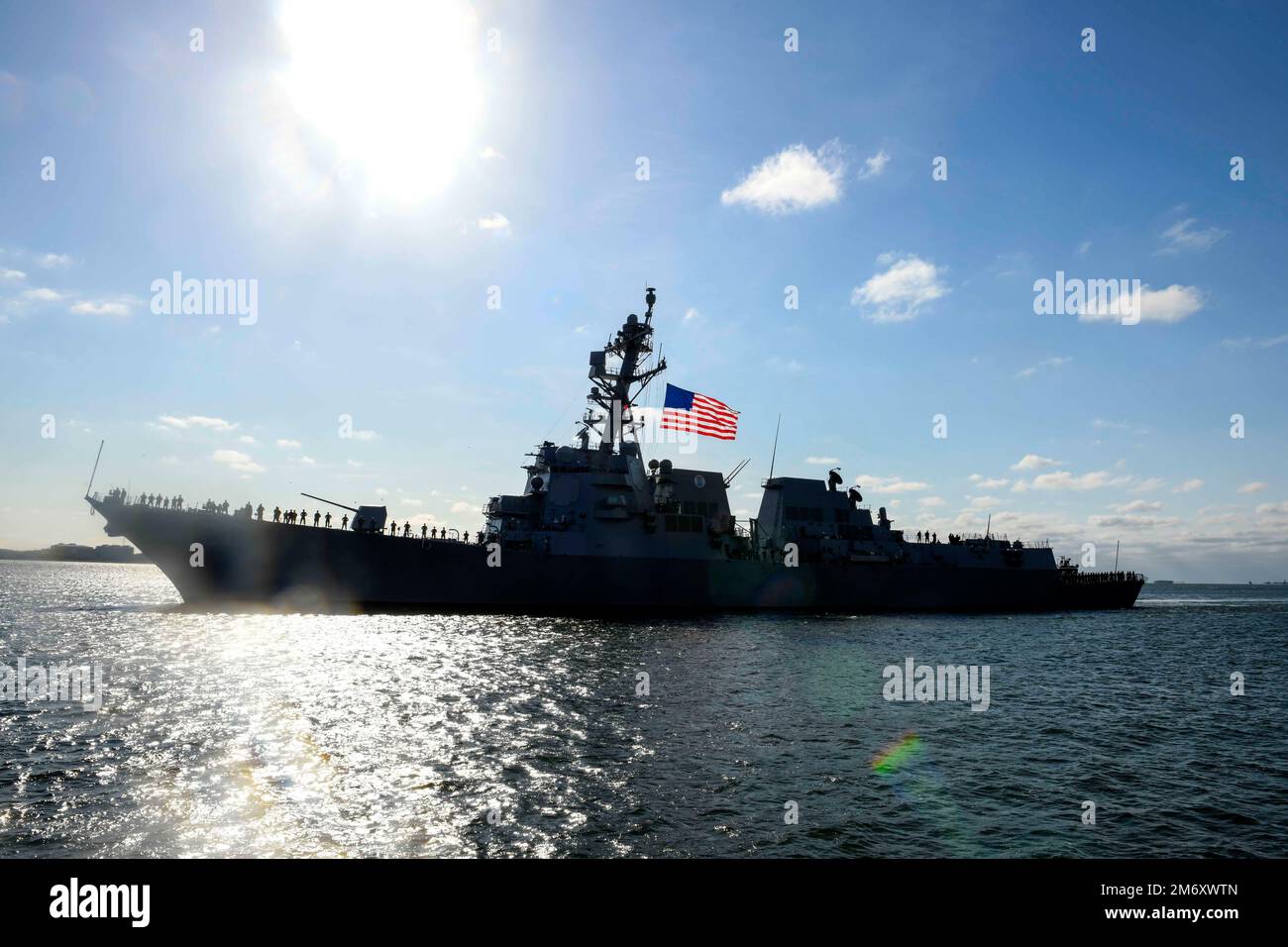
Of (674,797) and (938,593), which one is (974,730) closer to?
(674,797)

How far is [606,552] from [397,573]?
32.7 ft

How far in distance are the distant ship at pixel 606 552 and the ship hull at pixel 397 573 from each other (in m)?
0.07

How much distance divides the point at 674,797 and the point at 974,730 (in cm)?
787

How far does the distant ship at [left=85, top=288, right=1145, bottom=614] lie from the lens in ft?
104

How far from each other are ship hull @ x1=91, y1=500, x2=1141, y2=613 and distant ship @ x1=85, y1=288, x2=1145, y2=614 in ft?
0.22

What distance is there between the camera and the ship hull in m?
31.1

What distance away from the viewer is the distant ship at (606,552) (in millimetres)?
31578

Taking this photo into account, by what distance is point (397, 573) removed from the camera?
3253 cm

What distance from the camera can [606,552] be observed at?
1358 inches

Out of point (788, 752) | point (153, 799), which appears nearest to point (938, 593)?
point (788, 752)
